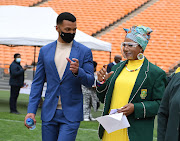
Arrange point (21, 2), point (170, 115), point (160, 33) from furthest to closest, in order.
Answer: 1. point (21, 2)
2. point (160, 33)
3. point (170, 115)

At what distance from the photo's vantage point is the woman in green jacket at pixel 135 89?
3904mm

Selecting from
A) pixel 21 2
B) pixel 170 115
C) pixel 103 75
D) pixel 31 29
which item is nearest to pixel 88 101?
pixel 31 29

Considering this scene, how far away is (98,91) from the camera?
4137 mm

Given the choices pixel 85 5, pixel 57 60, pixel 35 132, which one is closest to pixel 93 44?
pixel 35 132

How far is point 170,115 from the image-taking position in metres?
2.79

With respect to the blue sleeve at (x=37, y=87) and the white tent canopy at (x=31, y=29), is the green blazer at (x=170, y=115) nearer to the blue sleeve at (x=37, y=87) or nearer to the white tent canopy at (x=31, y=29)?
the blue sleeve at (x=37, y=87)

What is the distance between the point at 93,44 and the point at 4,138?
508cm

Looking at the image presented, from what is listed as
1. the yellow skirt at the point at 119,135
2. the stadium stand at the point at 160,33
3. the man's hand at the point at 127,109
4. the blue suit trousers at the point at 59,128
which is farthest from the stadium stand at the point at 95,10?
the man's hand at the point at 127,109

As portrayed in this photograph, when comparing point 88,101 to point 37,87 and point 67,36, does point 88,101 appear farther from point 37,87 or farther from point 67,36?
point 67,36

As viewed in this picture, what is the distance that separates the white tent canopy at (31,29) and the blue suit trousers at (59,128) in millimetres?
8260

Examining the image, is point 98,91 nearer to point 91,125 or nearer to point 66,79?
point 66,79

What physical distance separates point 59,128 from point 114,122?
0.68 m

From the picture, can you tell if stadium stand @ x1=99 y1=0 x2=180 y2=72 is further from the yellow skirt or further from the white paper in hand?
the white paper in hand

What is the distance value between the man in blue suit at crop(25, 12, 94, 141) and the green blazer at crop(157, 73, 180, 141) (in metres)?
1.28
